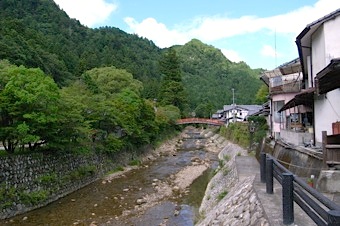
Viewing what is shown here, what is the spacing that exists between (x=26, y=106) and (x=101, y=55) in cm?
6821

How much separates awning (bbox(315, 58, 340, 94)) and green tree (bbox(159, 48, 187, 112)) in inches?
2085

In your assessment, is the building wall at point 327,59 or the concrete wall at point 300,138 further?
the concrete wall at point 300,138

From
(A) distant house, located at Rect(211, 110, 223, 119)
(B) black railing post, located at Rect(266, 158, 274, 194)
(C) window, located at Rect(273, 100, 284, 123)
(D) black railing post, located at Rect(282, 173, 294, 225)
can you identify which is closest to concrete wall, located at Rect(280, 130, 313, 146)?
(B) black railing post, located at Rect(266, 158, 274, 194)

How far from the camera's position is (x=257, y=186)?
8.55 m

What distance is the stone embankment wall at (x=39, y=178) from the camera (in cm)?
1497

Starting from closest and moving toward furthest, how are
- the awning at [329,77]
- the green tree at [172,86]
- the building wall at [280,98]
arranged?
the awning at [329,77] → the building wall at [280,98] → the green tree at [172,86]

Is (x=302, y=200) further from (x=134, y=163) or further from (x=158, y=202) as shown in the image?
(x=134, y=163)

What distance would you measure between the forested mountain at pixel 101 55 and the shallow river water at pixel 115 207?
2709 centimetres

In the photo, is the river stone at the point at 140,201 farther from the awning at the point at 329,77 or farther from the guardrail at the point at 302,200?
the guardrail at the point at 302,200

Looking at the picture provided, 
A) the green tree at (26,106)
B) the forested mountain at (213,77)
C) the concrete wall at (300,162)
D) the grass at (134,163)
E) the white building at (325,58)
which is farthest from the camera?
the forested mountain at (213,77)

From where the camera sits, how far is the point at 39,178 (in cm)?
1727

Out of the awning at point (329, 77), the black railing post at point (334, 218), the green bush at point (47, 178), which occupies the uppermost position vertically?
the awning at point (329, 77)

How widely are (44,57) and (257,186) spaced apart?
47524mm

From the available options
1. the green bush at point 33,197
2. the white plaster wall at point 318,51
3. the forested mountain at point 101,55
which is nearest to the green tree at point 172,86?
the forested mountain at point 101,55
